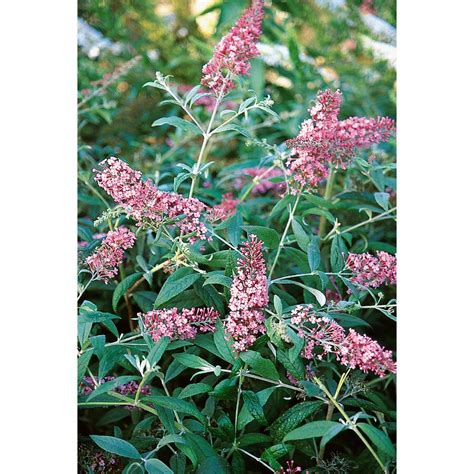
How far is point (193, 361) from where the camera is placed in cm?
84

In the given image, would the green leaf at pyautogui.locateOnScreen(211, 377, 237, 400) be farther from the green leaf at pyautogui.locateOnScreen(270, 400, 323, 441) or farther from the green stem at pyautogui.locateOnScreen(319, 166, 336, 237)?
the green stem at pyautogui.locateOnScreen(319, 166, 336, 237)

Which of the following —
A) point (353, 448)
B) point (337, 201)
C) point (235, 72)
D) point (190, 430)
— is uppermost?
point (235, 72)

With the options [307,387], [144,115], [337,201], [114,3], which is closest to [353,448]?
[307,387]

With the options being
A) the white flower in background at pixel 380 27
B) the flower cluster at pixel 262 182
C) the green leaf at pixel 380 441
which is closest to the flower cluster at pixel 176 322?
the green leaf at pixel 380 441

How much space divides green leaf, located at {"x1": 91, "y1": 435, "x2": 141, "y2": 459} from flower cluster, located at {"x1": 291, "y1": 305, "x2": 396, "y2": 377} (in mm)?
220

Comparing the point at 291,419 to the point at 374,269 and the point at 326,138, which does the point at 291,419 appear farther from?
the point at 326,138

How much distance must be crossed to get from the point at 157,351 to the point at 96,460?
17 cm

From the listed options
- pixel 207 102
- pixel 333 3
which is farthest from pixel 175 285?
pixel 333 3
